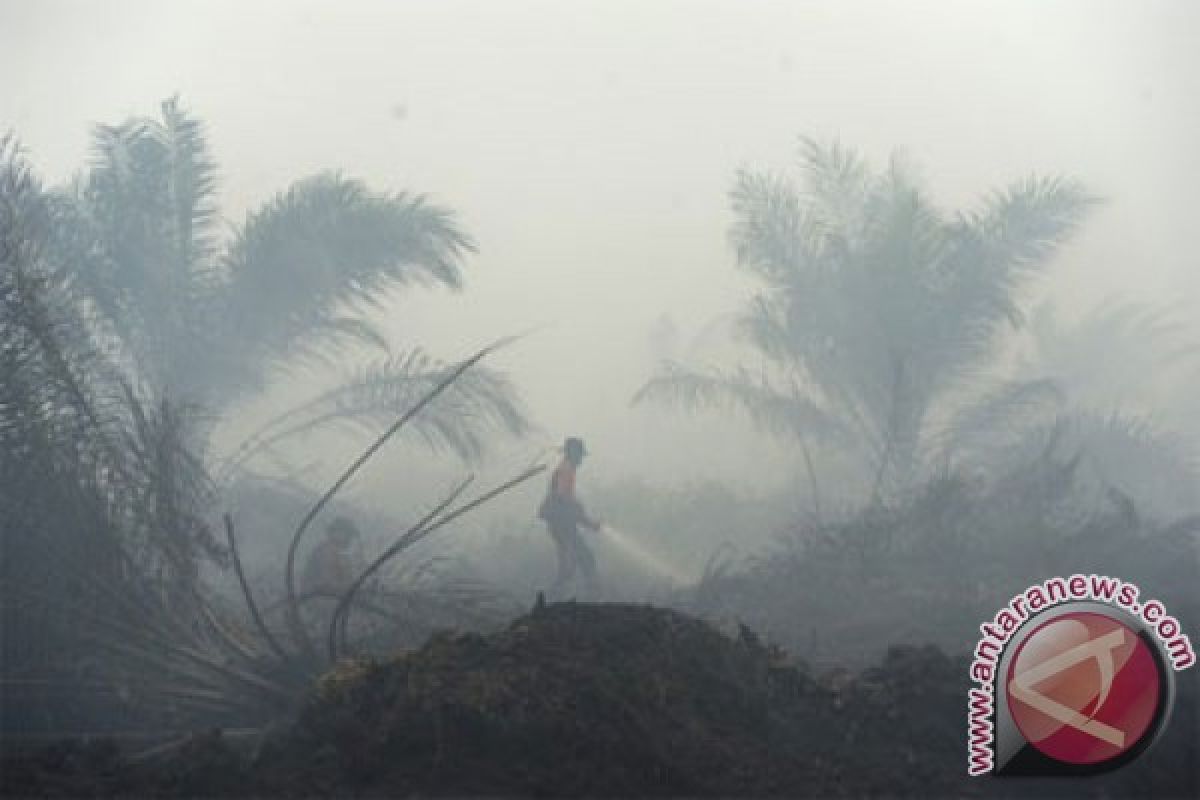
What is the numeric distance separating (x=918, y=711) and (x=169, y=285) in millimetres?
8777

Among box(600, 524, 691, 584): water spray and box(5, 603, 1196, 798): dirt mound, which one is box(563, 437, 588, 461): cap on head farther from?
box(5, 603, 1196, 798): dirt mound

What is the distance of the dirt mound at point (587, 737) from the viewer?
536 cm

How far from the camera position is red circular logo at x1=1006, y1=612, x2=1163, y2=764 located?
5199mm

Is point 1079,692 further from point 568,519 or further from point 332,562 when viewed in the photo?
point 568,519

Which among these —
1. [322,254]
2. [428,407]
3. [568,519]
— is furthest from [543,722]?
[322,254]

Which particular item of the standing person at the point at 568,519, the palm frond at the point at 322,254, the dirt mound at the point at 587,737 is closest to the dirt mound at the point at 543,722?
the dirt mound at the point at 587,737

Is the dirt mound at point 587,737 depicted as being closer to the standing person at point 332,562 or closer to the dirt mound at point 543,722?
the dirt mound at point 543,722

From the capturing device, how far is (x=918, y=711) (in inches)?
236

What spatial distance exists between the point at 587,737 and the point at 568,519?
18.9 ft

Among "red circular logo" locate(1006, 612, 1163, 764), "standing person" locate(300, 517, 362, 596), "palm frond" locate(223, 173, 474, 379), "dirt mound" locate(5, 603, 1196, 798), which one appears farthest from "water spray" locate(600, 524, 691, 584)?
"red circular logo" locate(1006, 612, 1163, 764)

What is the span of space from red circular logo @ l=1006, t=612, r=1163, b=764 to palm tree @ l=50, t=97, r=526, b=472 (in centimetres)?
806

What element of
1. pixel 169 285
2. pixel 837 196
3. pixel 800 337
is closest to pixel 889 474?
pixel 800 337

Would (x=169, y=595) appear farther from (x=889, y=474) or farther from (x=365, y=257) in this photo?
(x=889, y=474)

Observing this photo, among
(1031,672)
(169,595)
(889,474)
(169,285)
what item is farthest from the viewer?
(889,474)
